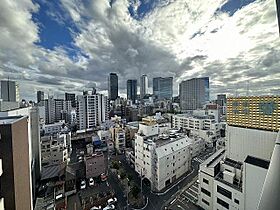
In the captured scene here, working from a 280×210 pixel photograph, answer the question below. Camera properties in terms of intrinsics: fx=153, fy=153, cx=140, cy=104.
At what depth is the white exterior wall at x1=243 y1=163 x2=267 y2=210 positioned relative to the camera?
158 inches

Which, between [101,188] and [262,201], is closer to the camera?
[262,201]

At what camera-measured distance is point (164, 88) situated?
147 feet

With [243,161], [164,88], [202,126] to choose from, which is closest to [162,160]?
[243,161]

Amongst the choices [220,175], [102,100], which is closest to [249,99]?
[220,175]

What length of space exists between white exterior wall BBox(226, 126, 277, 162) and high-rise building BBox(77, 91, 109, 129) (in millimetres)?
15501

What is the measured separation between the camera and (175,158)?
7.38 m

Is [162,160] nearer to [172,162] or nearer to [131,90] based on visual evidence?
[172,162]

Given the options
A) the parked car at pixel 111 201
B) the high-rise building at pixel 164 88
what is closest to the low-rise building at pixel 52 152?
the parked car at pixel 111 201

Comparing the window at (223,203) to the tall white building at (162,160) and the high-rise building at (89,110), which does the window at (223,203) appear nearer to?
the tall white building at (162,160)

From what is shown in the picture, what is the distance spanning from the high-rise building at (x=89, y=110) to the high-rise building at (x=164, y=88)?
2694 cm

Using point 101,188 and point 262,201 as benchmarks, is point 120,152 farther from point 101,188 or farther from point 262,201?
point 262,201

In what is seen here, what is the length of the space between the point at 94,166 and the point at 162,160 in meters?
3.56

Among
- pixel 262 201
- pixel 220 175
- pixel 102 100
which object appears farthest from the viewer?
pixel 102 100

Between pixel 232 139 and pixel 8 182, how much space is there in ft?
24.3
